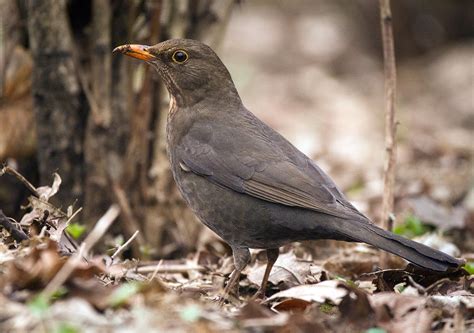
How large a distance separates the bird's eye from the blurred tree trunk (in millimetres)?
904

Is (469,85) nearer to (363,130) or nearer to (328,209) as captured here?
(363,130)

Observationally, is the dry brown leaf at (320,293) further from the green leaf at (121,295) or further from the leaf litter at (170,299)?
the green leaf at (121,295)

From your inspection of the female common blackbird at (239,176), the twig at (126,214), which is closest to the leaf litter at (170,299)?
the female common blackbird at (239,176)

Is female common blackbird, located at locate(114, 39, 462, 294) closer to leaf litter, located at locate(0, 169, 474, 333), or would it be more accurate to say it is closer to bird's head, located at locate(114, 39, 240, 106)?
bird's head, located at locate(114, 39, 240, 106)

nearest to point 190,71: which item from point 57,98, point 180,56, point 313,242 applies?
point 180,56

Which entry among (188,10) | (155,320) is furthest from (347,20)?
(155,320)

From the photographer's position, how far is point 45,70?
19.2 ft

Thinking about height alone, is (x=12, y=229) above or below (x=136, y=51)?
below

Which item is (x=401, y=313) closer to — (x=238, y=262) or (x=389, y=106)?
(x=238, y=262)

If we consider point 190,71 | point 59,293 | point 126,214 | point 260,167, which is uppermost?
point 190,71

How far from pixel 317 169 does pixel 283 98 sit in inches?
273

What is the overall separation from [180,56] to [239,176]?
1074 millimetres

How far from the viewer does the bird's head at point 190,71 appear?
18.0 feet

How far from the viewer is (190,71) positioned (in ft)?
18.1
